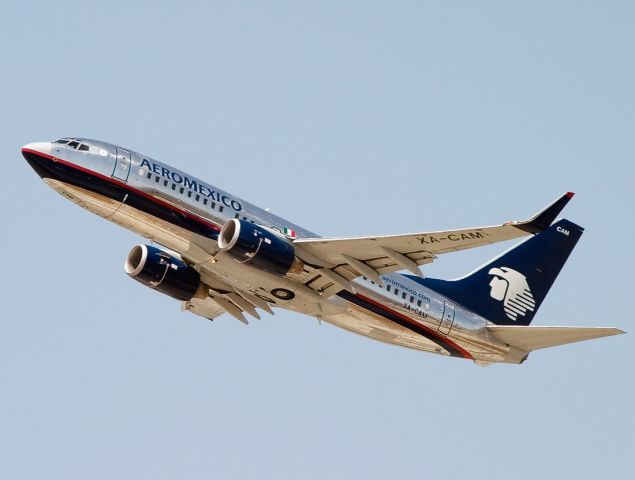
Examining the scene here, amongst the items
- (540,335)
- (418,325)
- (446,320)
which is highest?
(540,335)

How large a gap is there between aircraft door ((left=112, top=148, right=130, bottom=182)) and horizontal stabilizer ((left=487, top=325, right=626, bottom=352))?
57.3ft

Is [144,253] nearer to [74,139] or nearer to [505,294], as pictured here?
[74,139]

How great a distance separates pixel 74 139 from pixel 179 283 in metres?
8.00

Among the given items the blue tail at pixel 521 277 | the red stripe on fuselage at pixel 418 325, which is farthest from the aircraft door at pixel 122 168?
the blue tail at pixel 521 277

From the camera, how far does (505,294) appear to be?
2228 inches

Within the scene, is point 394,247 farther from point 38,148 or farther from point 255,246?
point 38,148

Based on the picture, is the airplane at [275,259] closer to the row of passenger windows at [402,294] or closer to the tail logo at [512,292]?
the row of passenger windows at [402,294]

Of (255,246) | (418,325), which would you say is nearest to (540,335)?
(418,325)

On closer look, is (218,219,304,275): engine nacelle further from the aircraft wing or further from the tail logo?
the tail logo

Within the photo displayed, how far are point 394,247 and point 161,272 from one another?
10.9m

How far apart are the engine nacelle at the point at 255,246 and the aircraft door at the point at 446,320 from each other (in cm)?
870

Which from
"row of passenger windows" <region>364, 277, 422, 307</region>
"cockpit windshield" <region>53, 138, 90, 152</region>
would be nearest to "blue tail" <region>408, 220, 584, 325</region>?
"row of passenger windows" <region>364, 277, 422, 307</region>

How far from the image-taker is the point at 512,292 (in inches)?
2242

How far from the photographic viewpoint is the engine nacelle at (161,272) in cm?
5047
